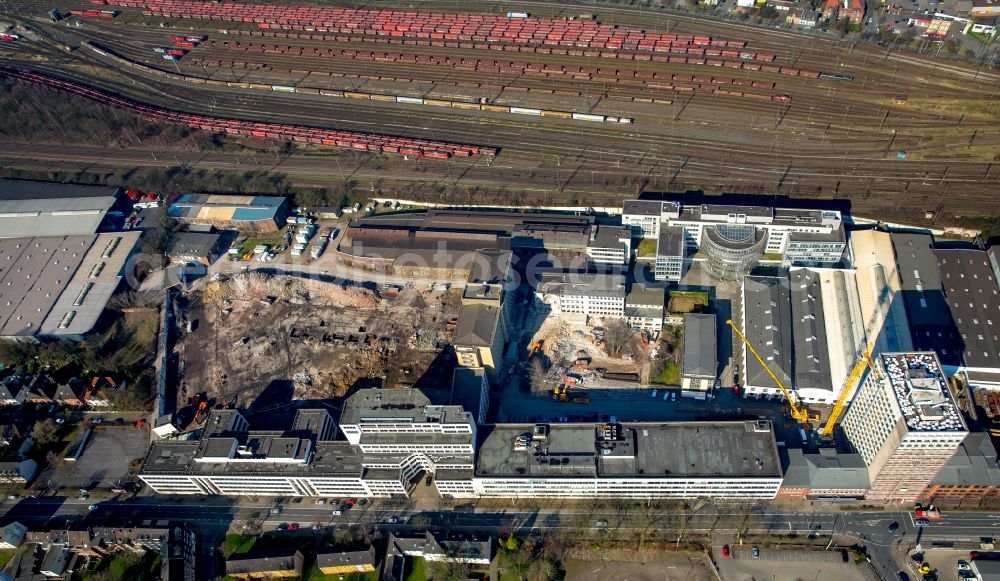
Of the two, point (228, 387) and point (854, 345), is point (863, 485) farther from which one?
point (228, 387)

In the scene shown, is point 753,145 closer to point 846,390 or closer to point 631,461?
point 846,390

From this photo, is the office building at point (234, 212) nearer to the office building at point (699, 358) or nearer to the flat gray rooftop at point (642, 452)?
the flat gray rooftop at point (642, 452)

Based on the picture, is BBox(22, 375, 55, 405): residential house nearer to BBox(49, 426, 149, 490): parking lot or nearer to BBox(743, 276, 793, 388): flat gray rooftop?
BBox(49, 426, 149, 490): parking lot

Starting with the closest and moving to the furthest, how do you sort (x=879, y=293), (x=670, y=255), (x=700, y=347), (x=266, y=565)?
(x=266, y=565)
(x=700, y=347)
(x=879, y=293)
(x=670, y=255)

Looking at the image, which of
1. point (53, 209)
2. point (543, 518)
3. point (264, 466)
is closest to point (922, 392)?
point (543, 518)

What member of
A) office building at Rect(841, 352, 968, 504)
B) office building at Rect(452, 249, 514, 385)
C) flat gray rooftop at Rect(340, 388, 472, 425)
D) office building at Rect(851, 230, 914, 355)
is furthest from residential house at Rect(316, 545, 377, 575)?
office building at Rect(851, 230, 914, 355)

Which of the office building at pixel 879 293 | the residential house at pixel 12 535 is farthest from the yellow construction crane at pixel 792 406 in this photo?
the residential house at pixel 12 535

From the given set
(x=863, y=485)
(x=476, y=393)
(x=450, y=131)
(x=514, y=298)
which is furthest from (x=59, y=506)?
(x=863, y=485)
